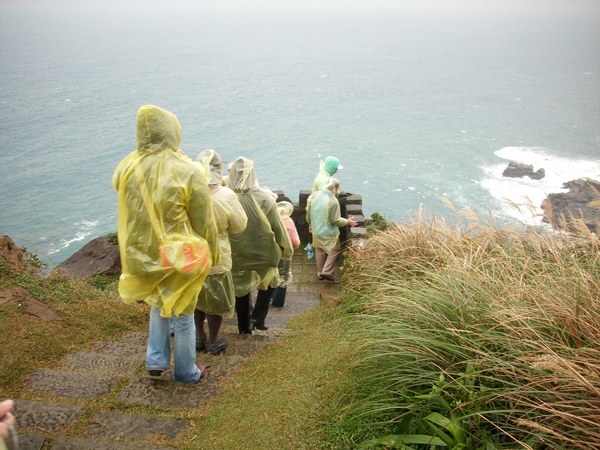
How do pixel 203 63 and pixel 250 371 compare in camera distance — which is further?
pixel 203 63

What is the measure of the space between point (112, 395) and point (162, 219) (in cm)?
128

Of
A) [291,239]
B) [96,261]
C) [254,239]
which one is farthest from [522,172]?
[254,239]

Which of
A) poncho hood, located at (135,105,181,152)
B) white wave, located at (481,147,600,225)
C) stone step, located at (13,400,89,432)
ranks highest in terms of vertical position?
poncho hood, located at (135,105,181,152)

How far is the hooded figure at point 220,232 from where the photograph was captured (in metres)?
4.19

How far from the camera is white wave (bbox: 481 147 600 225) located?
36875mm

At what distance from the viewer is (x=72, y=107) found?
62219mm

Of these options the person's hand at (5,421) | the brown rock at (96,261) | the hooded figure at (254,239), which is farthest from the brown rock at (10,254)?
the person's hand at (5,421)

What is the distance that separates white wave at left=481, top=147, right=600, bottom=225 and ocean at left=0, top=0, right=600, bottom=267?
201 millimetres

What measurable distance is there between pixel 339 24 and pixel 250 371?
6829 inches

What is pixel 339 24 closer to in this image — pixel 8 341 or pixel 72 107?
pixel 72 107

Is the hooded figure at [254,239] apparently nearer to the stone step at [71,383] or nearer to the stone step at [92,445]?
the stone step at [71,383]

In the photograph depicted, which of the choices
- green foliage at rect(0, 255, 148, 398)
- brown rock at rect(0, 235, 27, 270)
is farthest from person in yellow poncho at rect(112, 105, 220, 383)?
brown rock at rect(0, 235, 27, 270)

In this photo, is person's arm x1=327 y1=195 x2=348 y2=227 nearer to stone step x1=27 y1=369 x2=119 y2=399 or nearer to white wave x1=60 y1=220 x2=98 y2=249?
stone step x1=27 y1=369 x2=119 y2=399

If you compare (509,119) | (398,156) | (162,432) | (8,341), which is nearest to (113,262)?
(8,341)
